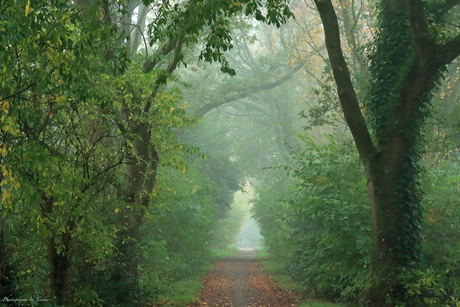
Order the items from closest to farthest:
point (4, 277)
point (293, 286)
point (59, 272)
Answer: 1. point (4, 277)
2. point (59, 272)
3. point (293, 286)

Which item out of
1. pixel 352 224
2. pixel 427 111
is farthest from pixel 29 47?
pixel 352 224

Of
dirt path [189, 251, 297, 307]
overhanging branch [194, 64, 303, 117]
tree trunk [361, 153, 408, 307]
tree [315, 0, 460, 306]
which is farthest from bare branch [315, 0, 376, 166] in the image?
overhanging branch [194, 64, 303, 117]

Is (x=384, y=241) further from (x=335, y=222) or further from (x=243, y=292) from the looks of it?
(x=243, y=292)

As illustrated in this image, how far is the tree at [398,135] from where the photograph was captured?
24.9 ft

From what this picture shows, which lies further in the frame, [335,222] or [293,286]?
[293,286]

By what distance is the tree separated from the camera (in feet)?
24.9

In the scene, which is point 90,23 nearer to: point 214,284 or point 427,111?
point 427,111

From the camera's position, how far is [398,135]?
8.09 metres

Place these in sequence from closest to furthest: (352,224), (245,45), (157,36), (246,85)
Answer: (157,36)
(352,224)
(246,85)
(245,45)

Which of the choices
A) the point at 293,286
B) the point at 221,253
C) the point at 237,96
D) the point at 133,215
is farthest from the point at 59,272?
the point at 221,253

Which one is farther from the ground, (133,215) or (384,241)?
(133,215)

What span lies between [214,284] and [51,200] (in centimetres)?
1077

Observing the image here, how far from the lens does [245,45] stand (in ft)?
104

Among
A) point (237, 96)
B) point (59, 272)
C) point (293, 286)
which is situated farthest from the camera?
point (237, 96)
